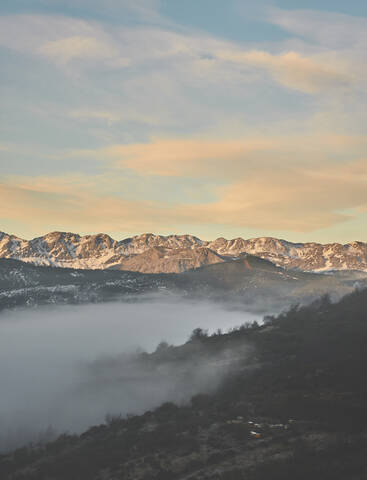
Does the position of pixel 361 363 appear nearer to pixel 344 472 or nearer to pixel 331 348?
pixel 331 348

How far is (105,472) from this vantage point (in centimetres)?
10919

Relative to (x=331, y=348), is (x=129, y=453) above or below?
below

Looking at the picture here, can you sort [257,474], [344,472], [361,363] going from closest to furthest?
[344,472] < [257,474] < [361,363]

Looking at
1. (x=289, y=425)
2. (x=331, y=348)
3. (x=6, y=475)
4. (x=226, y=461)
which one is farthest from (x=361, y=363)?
(x=6, y=475)

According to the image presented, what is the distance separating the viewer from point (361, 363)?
6250 inches

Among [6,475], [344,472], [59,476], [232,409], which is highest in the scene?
[344,472]

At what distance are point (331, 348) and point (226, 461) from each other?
385ft

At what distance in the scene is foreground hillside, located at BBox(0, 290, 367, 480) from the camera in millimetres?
85306

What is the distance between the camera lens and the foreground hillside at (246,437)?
8531 centimetres

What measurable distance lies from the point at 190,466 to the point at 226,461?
7.60 meters

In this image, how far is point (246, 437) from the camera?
10769 centimetres

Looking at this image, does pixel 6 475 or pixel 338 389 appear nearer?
pixel 338 389

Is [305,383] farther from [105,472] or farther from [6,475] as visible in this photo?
[6,475]

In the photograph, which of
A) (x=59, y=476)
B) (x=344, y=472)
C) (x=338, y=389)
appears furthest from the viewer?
(x=338, y=389)
